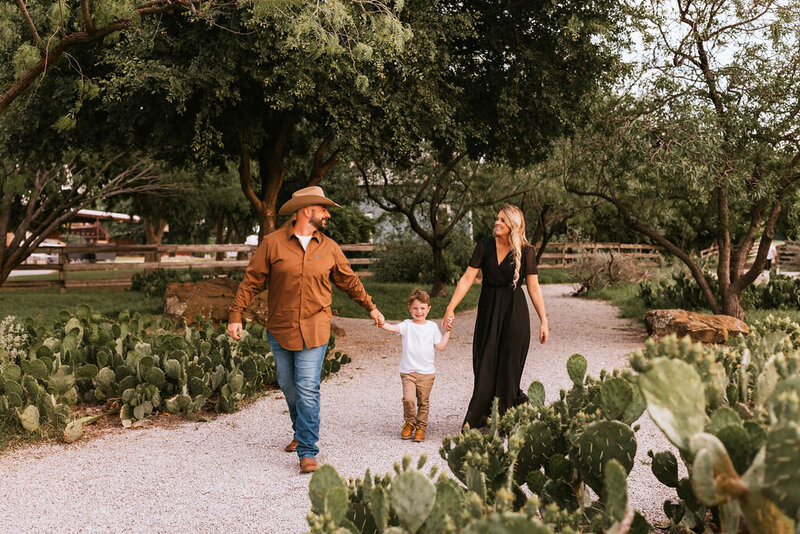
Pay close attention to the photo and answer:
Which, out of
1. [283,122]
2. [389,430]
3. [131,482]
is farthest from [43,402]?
[283,122]

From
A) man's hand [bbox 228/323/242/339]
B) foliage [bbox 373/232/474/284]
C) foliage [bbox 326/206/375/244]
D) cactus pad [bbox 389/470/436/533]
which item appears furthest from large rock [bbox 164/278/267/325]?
foliage [bbox 326/206/375/244]

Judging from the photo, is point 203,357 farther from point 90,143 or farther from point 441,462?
point 90,143

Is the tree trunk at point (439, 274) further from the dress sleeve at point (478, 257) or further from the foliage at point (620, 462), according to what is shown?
the foliage at point (620, 462)

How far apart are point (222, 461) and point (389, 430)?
1550 mm

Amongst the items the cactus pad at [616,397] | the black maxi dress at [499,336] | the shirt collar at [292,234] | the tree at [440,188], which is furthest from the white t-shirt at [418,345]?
the tree at [440,188]

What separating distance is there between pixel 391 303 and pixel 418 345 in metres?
11.0

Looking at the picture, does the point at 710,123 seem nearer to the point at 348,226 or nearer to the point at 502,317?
the point at 502,317

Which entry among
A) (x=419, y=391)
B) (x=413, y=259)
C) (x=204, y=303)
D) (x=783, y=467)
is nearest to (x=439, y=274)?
(x=413, y=259)

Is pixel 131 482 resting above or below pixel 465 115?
below

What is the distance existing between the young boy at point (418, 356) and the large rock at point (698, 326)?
17.9 feet

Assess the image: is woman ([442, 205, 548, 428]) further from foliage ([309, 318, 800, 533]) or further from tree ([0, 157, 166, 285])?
tree ([0, 157, 166, 285])

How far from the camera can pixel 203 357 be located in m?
7.03

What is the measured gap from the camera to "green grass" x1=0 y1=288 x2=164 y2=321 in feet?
46.7

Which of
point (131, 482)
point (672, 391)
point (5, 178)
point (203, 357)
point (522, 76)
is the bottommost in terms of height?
point (131, 482)
